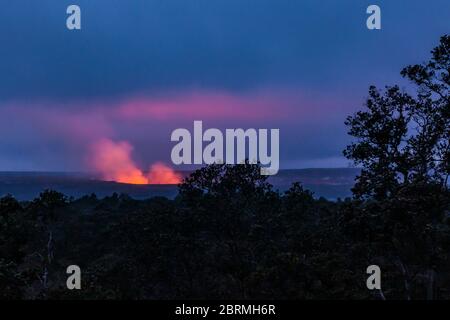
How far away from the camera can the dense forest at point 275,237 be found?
23.2 metres

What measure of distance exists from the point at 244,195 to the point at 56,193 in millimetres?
18179

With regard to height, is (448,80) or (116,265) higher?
(448,80)

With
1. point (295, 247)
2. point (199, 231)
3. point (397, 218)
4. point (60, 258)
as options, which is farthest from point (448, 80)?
point (60, 258)

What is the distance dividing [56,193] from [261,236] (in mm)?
19427

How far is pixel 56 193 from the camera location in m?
36.8

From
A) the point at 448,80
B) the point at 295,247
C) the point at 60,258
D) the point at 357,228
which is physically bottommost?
the point at 60,258

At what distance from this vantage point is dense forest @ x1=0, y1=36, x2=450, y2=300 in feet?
76.2

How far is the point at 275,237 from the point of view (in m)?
46.4
